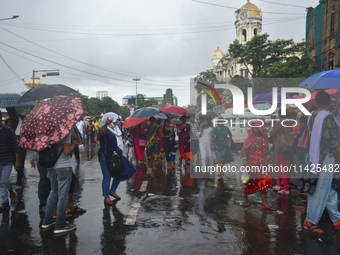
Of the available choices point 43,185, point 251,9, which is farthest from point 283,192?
point 251,9

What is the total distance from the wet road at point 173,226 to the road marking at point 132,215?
17 mm

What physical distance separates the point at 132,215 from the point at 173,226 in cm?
90

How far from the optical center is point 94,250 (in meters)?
4.09

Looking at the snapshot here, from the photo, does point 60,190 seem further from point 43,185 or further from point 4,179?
point 4,179

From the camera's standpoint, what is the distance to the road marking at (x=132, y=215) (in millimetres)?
5139

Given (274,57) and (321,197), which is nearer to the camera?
(321,197)

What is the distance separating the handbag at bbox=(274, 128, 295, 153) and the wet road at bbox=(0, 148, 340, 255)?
105 centimetres

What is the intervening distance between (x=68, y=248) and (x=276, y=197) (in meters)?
4.55

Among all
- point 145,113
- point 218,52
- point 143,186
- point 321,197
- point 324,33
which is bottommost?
point 143,186

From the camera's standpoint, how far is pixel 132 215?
18.1 feet

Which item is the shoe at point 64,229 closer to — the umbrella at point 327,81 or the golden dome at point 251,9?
the umbrella at point 327,81

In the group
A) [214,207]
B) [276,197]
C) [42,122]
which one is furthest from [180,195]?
[42,122]

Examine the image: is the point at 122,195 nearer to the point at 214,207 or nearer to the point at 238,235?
the point at 214,207

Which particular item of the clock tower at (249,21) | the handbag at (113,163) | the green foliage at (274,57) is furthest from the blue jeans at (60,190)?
the clock tower at (249,21)
